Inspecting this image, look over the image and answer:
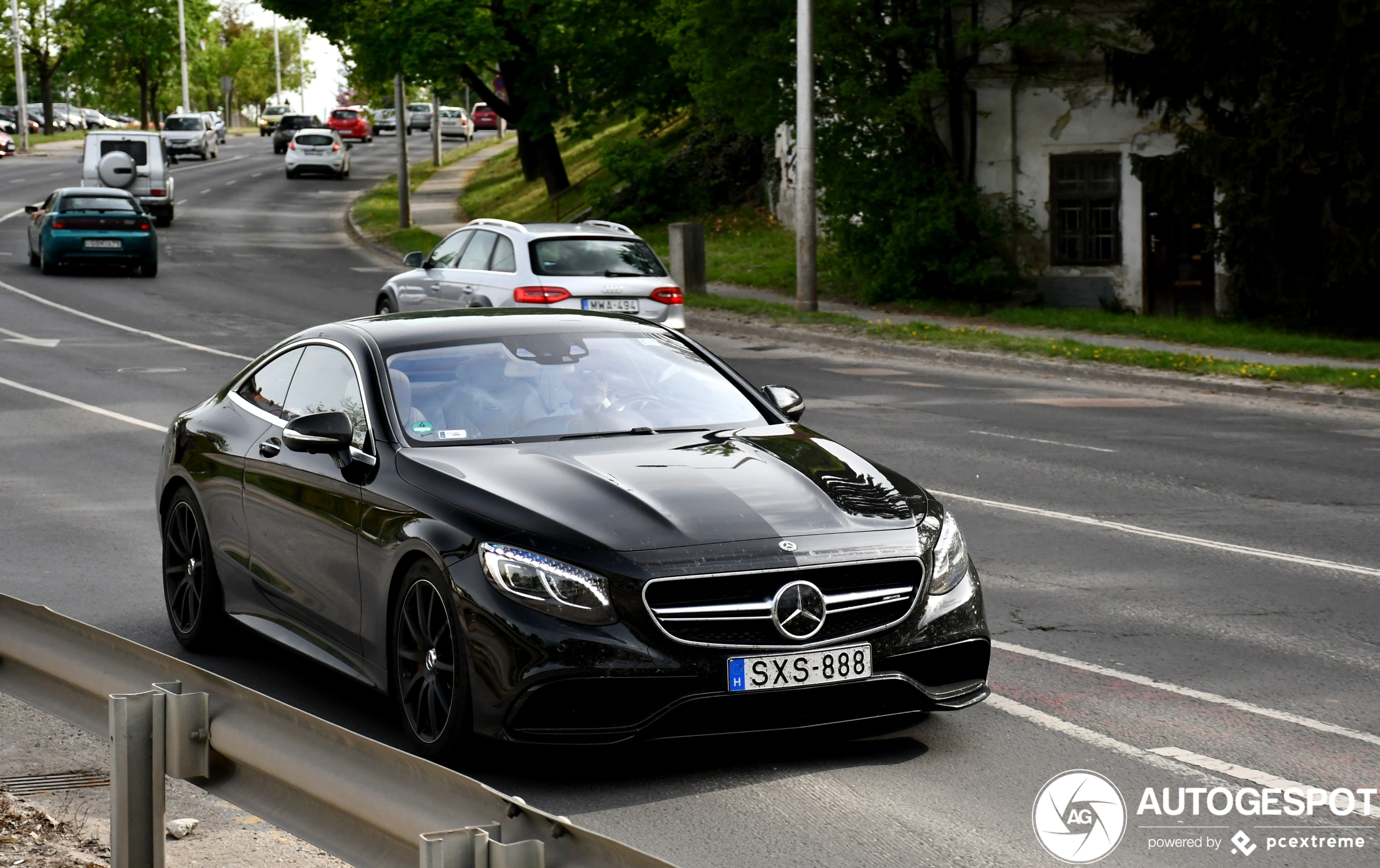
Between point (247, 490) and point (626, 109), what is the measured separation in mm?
38853

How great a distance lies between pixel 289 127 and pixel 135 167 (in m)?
42.7

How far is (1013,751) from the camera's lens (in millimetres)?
6008

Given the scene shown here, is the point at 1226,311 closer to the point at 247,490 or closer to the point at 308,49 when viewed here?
the point at 247,490

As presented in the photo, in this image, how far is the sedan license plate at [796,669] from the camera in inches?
216

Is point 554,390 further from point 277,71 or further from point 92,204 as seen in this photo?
point 277,71

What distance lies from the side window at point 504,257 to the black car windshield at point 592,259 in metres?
0.27

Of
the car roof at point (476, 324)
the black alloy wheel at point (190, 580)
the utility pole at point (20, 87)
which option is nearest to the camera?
the car roof at point (476, 324)

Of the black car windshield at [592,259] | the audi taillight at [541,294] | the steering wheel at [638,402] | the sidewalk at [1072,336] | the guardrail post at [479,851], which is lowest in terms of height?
the sidewalk at [1072,336]

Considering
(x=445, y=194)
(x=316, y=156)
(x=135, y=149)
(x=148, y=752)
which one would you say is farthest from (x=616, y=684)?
(x=316, y=156)

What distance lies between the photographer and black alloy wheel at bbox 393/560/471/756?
221 inches

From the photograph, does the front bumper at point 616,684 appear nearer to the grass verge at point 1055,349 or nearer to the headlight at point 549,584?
the headlight at point 549,584

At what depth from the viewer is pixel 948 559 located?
235 inches

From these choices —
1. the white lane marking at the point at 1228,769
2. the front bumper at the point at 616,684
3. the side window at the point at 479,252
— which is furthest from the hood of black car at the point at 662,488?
the side window at the point at 479,252

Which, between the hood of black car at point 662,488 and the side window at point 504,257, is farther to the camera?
the side window at point 504,257
